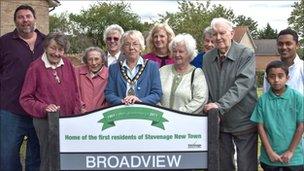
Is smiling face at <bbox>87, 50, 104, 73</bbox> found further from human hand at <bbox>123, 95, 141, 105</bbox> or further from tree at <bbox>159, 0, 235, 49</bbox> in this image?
tree at <bbox>159, 0, 235, 49</bbox>

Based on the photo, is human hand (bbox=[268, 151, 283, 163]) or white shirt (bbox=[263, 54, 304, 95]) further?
white shirt (bbox=[263, 54, 304, 95])

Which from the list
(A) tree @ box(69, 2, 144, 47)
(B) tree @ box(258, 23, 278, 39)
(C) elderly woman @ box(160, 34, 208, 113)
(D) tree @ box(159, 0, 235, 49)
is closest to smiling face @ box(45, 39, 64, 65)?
(C) elderly woman @ box(160, 34, 208, 113)

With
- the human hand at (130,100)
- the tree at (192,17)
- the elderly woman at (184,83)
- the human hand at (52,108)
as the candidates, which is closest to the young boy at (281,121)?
the elderly woman at (184,83)

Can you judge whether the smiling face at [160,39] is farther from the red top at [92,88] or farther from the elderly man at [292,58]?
the elderly man at [292,58]

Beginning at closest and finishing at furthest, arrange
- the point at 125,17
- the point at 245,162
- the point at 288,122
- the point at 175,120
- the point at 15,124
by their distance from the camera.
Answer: the point at 175,120, the point at 288,122, the point at 245,162, the point at 15,124, the point at 125,17

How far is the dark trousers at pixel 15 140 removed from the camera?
20.7 ft

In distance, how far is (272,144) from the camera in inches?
218

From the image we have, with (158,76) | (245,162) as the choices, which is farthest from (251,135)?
(158,76)

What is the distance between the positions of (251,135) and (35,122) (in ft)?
7.52

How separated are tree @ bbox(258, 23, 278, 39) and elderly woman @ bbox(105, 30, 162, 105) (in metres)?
126

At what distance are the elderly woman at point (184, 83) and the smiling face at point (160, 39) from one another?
2.76 ft

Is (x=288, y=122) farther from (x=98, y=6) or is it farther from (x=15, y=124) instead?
(x=98, y=6)

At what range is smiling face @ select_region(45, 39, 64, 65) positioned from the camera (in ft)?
→ 18.2

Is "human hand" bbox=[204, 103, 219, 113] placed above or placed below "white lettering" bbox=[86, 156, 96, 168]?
above
